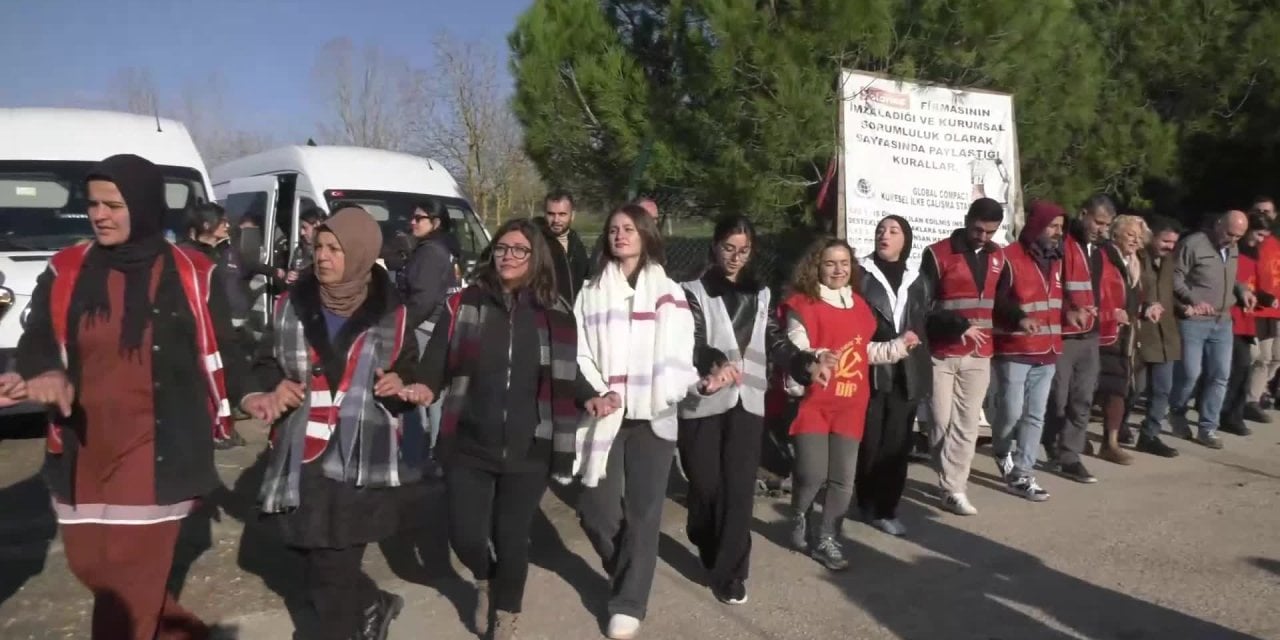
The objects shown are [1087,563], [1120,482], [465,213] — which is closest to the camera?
[1087,563]

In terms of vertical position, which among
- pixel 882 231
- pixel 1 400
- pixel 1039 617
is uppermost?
pixel 882 231

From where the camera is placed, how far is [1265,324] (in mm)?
8695

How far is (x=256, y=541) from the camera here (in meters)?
5.28

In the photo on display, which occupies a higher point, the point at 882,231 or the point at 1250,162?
the point at 1250,162

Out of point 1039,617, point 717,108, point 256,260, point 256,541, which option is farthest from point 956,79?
point 256,541

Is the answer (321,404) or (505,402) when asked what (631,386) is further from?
(321,404)

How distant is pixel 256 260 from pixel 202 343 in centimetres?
558

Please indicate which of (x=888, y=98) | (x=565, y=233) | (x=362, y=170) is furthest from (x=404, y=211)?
(x=888, y=98)

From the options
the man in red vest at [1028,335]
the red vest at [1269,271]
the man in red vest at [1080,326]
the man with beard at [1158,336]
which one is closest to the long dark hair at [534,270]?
the man in red vest at [1028,335]

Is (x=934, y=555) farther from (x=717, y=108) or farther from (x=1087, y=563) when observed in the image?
(x=717, y=108)

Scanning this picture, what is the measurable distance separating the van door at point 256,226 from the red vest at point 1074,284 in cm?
615

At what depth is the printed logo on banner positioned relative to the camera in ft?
25.6

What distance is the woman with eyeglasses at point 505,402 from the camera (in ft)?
12.4

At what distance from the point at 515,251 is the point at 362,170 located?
7.45m
